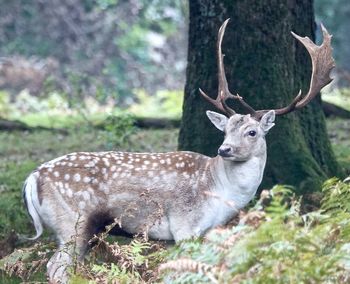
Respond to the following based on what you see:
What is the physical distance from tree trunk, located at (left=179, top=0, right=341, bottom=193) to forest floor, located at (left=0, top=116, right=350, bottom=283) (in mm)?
898

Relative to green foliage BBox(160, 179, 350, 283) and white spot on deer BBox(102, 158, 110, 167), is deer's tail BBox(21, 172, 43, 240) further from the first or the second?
green foliage BBox(160, 179, 350, 283)

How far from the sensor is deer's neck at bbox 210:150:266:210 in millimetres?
8633

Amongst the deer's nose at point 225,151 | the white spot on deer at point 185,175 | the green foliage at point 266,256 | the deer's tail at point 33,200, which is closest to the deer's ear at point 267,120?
the deer's nose at point 225,151

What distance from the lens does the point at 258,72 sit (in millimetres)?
10312

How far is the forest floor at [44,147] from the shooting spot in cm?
1015

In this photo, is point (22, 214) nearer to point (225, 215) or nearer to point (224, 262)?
point (225, 215)

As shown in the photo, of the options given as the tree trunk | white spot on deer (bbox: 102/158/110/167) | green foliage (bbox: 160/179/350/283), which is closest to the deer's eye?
white spot on deer (bbox: 102/158/110/167)

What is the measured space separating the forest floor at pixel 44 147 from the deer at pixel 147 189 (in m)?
1.27

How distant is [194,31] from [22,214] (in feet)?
7.40

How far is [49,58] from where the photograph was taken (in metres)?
26.1

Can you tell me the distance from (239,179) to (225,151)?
363mm

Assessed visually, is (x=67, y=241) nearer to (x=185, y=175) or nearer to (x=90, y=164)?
(x=90, y=164)

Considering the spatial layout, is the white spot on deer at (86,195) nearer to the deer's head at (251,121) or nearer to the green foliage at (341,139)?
the deer's head at (251,121)

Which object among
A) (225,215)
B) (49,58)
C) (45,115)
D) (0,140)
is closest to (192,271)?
(225,215)
